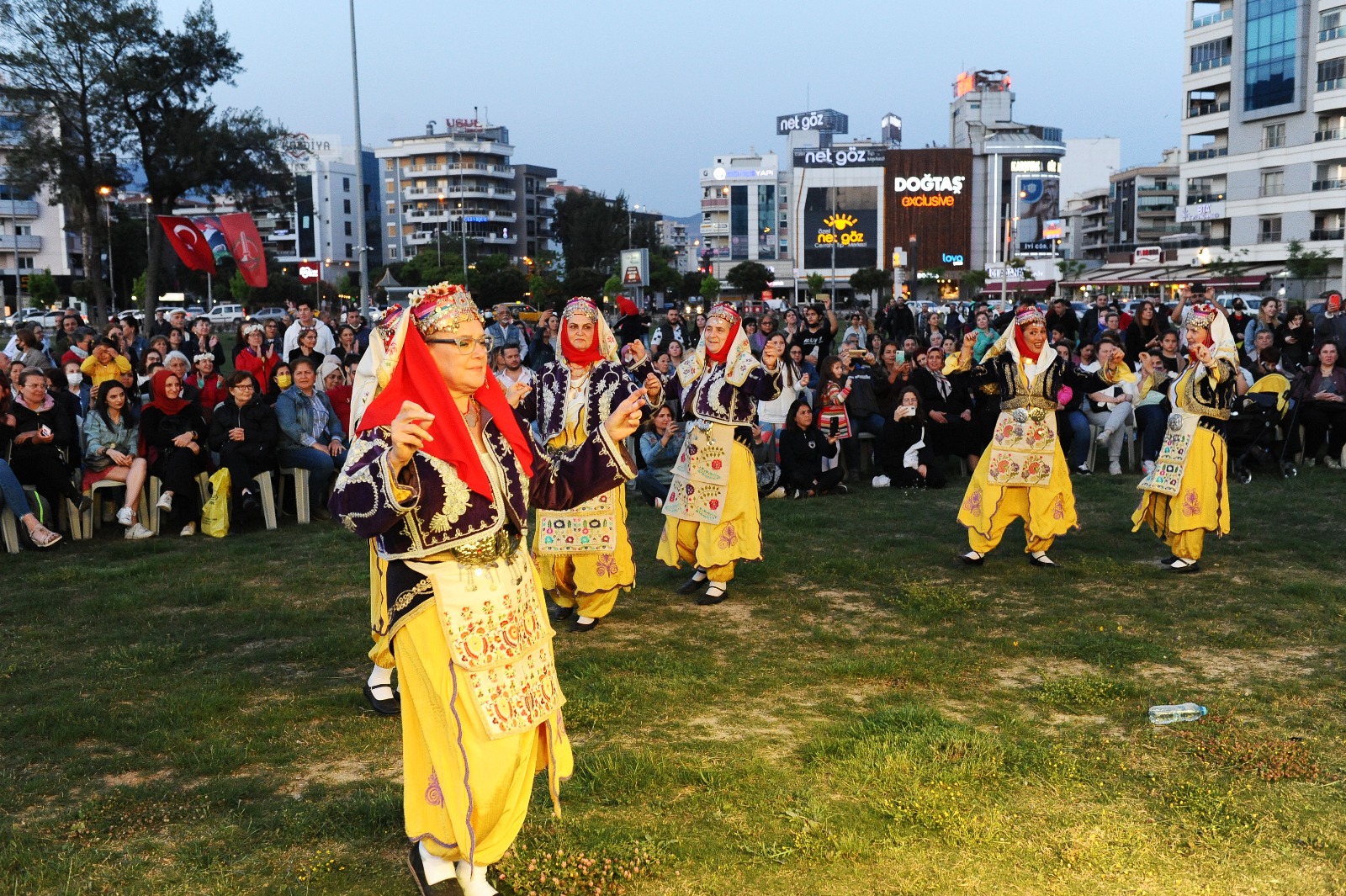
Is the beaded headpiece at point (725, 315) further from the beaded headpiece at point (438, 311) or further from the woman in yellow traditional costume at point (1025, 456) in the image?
the beaded headpiece at point (438, 311)

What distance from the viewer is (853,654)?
6590 millimetres

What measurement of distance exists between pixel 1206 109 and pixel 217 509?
204 feet

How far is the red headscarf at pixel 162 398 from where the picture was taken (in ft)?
34.1

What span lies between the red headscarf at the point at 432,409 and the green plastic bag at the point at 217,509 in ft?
24.2

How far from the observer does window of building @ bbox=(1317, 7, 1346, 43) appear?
5209 cm

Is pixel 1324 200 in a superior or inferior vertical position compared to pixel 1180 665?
superior

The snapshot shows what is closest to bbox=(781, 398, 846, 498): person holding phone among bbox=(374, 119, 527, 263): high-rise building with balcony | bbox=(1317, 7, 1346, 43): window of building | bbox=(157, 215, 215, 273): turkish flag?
bbox=(157, 215, 215, 273): turkish flag

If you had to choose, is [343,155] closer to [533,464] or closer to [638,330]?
[638,330]

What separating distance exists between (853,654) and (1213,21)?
6240cm

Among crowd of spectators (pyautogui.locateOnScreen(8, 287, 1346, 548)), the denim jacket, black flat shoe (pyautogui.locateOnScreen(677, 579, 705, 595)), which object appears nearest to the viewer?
black flat shoe (pyautogui.locateOnScreen(677, 579, 705, 595))

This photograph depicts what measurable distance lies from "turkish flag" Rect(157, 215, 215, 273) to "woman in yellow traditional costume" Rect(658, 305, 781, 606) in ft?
44.7

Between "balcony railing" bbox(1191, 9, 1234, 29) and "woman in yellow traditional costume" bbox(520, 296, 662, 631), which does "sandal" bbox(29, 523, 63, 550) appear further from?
"balcony railing" bbox(1191, 9, 1234, 29)

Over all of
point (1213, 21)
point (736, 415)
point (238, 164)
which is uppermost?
point (1213, 21)

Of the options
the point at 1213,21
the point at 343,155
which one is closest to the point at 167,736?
the point at 1213,21
